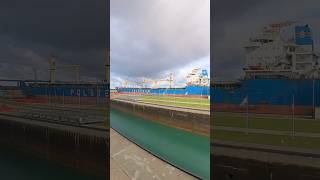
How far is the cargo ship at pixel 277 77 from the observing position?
19.9 feet

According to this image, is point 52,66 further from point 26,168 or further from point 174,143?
point 174,143

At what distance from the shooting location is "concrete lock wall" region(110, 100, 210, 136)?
1849cm

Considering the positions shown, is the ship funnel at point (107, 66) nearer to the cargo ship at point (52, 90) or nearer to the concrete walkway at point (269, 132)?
the cargo ship at point (52, 90)

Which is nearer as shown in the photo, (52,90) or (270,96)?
(270,96)

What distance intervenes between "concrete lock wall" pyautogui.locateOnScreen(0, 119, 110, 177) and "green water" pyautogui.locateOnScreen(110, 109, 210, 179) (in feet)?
23.8

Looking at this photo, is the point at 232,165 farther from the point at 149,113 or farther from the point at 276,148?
the point at 149,113

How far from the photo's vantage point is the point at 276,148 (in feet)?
21.7

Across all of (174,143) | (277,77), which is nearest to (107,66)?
(277,77)

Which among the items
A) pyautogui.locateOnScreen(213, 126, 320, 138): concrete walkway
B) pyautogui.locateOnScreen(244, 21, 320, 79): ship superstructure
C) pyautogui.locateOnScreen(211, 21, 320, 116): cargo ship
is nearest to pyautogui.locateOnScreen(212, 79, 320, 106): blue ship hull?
pyautogui.locateOnScreen(211, 21, 320, 116): cargo ship

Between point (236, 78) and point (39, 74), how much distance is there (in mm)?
4740

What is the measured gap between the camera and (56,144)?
29.5ft

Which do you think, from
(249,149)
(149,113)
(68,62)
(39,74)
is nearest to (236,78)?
(249,149)

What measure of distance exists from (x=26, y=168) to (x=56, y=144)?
46.7 inches

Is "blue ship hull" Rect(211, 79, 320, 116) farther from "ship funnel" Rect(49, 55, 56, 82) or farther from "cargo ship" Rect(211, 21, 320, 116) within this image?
"ship funnel" Rect(49, 55, 56, 82)
